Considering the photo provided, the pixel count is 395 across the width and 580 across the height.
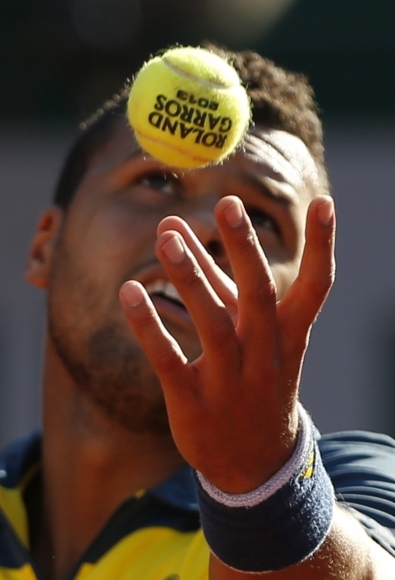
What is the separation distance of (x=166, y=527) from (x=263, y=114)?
107 cm

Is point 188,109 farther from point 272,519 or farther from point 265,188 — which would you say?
point 272,519

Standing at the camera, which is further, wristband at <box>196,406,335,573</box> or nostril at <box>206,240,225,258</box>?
nostril at <box>206,240,225,258</box>

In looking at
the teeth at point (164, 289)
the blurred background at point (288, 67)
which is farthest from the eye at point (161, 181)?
the blurred background at point (288, 67)

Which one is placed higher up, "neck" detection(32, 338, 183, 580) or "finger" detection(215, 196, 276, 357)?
"finger" detection(215, 196, 276, 357)

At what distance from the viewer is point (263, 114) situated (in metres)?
2.71

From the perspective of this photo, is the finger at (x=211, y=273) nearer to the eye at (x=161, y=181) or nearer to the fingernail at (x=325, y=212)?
the fingernail at (x=325, y=212)

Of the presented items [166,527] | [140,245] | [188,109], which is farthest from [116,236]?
[166,527]

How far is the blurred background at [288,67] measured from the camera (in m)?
6.22

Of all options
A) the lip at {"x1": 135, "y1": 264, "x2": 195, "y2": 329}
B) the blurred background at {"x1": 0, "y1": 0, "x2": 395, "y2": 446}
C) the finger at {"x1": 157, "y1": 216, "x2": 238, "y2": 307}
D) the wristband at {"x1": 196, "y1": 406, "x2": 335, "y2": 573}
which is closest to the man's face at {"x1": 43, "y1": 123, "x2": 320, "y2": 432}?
the lip at {"x1": 135, "y1": 264, "x2": 195, "y2": 329}

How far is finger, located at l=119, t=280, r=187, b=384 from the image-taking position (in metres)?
1.46

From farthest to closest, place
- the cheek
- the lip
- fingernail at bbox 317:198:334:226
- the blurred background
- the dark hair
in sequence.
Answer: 1. the blurred background
2. the dark hair
3. the cheek
4. the lip
5. fingernail at bbox 317:198:334:226

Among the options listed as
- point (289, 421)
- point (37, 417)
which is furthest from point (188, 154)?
point (37, 417)

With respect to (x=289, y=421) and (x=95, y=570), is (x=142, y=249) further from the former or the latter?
(x=289, y=421)

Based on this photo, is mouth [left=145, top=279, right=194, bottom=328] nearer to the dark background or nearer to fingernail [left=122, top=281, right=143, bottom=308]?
fingernail [left=122, top=281, right=143, bottom=308]
